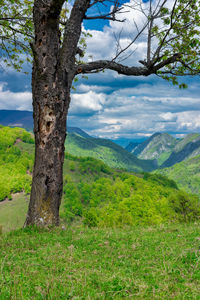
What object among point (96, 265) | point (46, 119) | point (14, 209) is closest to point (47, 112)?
point (46, 119)

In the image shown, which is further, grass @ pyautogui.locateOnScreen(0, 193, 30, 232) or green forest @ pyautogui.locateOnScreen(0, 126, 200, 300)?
grass @ pyautogui.locateOnScreen(0, 193, 30, 232)

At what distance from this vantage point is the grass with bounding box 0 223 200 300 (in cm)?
331

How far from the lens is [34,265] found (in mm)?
4734

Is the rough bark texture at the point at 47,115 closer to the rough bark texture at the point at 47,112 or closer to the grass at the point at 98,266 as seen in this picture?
the rough bark texture at the point at 47,112

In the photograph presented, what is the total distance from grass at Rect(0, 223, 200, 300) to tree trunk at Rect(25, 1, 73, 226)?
3.26 ft

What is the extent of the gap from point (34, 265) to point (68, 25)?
8.62m

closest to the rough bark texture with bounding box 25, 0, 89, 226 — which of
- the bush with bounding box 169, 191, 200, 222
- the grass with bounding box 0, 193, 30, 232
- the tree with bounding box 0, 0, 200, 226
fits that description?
the tree with bounding box 0, 0, 200, 226

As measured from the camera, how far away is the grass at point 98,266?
331 centimetres

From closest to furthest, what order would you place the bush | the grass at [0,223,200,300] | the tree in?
the grass at [0,223,200,300], the tree, the bush

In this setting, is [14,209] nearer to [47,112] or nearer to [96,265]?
[47,112]

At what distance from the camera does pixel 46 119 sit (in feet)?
27.1

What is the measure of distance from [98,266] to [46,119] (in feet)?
18.0

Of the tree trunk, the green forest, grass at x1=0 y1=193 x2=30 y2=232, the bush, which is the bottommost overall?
grass at x1=0 y1=193 x2=30 y2=232

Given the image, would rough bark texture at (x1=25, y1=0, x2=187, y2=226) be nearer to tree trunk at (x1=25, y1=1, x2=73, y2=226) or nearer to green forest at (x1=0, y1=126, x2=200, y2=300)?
tree trunk at (x1=25, y1=1, x2=73, y2=226)
